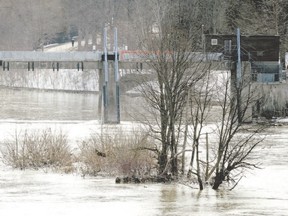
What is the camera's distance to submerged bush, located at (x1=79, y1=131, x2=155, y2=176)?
3844 cm

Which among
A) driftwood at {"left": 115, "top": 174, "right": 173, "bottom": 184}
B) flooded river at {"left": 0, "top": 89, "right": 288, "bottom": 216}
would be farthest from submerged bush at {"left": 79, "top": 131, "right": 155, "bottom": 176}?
flooded river at {"left": 0, "top": 89, "right": 288, "bottom": 216}

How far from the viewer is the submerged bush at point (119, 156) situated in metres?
38.4

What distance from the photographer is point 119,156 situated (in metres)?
38.7

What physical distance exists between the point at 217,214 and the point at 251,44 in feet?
181

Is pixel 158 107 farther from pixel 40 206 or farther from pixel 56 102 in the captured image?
pixel 56 102

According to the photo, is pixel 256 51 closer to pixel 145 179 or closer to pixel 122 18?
pixel 145 179

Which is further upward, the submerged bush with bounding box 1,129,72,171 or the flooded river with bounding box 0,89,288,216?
the submerged bush with bounding box 1,129,72,171

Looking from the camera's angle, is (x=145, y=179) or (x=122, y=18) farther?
(x=122, y=18)

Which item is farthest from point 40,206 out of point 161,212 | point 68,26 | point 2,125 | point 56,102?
point 68,26

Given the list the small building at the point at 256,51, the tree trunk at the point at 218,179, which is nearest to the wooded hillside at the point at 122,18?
the small building at the point at 256,51

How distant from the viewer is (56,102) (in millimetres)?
103938

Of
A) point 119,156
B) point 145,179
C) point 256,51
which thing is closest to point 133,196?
point 145,179

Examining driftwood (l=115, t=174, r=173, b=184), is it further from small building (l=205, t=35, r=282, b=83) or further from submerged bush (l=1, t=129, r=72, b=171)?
small building (l=205, t=35, r=282, b=83)

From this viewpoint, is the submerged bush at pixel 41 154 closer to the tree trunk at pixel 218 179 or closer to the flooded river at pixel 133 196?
the flooded river at pixel 133 196
